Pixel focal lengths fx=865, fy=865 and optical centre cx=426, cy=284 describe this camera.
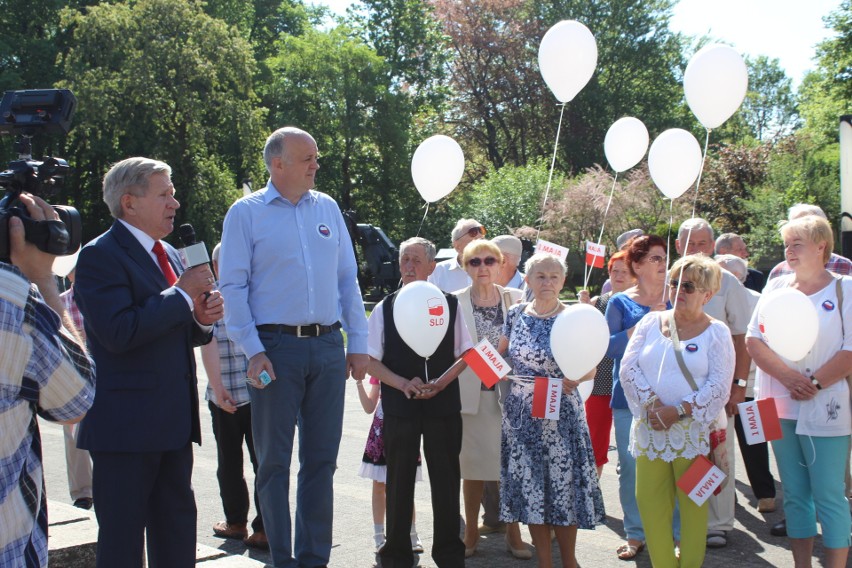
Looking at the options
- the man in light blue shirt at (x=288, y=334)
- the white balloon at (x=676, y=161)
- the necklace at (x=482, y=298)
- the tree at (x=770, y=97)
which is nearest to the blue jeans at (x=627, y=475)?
the necklace at (x=482, y=298)

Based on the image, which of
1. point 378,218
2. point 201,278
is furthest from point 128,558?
point 378,218

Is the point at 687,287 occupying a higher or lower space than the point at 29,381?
higher

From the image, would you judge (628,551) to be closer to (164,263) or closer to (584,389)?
(584,389)

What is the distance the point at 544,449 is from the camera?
524cm

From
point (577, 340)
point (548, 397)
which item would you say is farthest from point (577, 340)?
point (548, 397)

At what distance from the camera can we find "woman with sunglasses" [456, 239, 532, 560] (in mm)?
5773

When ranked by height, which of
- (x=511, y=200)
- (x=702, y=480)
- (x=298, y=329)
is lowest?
(x=702, y=480)

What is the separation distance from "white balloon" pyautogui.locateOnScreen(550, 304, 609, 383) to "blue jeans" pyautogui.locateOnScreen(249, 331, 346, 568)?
134 centimetres

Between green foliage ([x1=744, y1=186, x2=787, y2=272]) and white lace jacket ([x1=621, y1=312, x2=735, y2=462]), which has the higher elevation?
green foliage ([x1=744, y1=186, x2=787, y2=272])

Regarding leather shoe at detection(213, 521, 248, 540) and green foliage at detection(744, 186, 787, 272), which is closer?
leather shoe at detection(213, 521, 248, 540)

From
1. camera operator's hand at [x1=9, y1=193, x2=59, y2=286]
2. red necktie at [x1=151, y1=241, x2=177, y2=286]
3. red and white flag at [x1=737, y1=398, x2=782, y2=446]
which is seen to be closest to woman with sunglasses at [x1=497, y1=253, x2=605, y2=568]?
red and white flag at [x1=737, y1=398, x2=782, y2=446]

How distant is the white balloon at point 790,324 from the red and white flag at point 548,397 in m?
1.22

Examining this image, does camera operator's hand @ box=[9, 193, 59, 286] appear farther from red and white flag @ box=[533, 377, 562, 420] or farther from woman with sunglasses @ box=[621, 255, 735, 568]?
woman with sunglasses @ box=[621, 255, 735, 568]

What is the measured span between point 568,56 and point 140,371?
446cm
